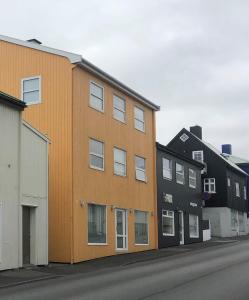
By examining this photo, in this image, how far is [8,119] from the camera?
21406mm

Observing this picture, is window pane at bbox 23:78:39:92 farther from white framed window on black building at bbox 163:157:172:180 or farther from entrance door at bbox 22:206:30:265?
white framed window on black building at bbox 163:157:172:180

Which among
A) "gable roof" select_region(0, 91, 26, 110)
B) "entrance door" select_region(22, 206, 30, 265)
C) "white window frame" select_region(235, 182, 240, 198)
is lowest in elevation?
"entrance door" select_region(22, 206, 30, 265)

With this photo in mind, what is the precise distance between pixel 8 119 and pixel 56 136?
12.9 feet

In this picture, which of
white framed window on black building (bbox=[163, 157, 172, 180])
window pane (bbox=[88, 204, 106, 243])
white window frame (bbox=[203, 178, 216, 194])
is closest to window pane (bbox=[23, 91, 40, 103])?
window pane (bbox=[88, 204, 106, 243])

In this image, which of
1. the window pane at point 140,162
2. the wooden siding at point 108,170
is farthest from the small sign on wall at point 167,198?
the window pane at point 140,162

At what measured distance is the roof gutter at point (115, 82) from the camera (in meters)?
25.6

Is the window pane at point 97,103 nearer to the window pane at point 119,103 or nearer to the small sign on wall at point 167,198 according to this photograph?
the window pane at point 119,103

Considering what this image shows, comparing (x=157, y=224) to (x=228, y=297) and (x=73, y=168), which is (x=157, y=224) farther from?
(x=228, y=297)

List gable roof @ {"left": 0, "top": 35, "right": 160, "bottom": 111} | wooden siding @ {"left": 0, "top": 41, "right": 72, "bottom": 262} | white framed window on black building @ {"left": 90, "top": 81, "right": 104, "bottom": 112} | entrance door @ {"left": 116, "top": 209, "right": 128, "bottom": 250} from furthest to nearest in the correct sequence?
entrance door @ {"left": 116, "top": 209, "right": 128, "bottom": 250} → white framed window on black building @ {"left": 90, "top": 81, "right": 104, "bottom": 112} → gable roof @ {"left": 0, "top": 35, "right": 160, "bottom": 111} → wooden siding @ {"left": 0, "top": 41, "right": 72, "bottom": 262}

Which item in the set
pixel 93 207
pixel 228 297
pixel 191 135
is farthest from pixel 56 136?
pixel 191 135

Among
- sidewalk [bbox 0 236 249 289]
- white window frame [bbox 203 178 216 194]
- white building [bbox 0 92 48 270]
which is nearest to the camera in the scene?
sidewalk [bbox 0 236 249 289]

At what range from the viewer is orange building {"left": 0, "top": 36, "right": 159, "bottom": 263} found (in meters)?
24.5

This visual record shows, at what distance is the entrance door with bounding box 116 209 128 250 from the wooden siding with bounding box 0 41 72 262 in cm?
469

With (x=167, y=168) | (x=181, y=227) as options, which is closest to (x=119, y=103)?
(x=167, y=168)
